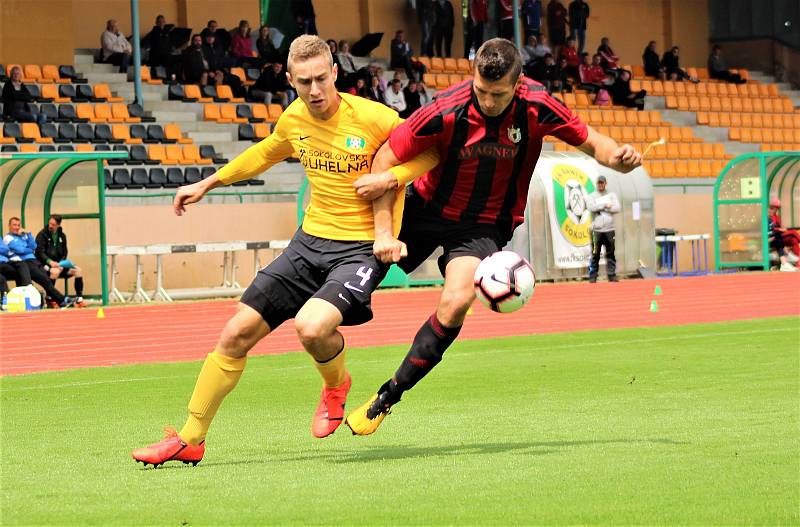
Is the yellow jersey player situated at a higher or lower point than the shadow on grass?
higher

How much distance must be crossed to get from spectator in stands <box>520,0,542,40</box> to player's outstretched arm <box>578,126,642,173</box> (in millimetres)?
32656

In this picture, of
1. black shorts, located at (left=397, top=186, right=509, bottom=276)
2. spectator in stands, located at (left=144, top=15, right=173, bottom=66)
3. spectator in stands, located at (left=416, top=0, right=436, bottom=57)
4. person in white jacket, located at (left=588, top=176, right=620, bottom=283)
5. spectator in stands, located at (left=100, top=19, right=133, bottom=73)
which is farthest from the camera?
spectator in stands, located at (left=416, top=0, right=436, bottom=57)

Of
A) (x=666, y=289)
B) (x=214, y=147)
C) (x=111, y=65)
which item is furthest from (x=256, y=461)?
(x=111, y=65)

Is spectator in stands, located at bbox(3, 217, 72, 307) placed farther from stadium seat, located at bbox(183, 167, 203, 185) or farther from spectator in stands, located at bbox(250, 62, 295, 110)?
spectator in stands, located at bbox(250, 62, 295, 110)

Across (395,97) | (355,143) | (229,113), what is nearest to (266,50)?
(229,113)

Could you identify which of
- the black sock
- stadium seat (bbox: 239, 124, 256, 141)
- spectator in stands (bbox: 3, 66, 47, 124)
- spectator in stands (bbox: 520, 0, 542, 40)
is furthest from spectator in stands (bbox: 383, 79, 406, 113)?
the black sock

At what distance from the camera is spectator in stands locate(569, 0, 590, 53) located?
41156mm

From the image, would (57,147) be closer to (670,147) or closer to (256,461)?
(670,147)

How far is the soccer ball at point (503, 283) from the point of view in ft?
24.6

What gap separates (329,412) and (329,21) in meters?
32.1

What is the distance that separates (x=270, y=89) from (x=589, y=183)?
7.82 metres

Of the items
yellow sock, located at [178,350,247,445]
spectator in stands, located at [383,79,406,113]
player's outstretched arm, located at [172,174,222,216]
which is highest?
spectator in stands, located at [383,79,406,113]

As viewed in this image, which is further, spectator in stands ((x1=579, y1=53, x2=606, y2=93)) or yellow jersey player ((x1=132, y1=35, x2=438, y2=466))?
spectator in stands ((x1=579, y1=53, x2=606, y2=93))

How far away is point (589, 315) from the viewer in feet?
65.9
